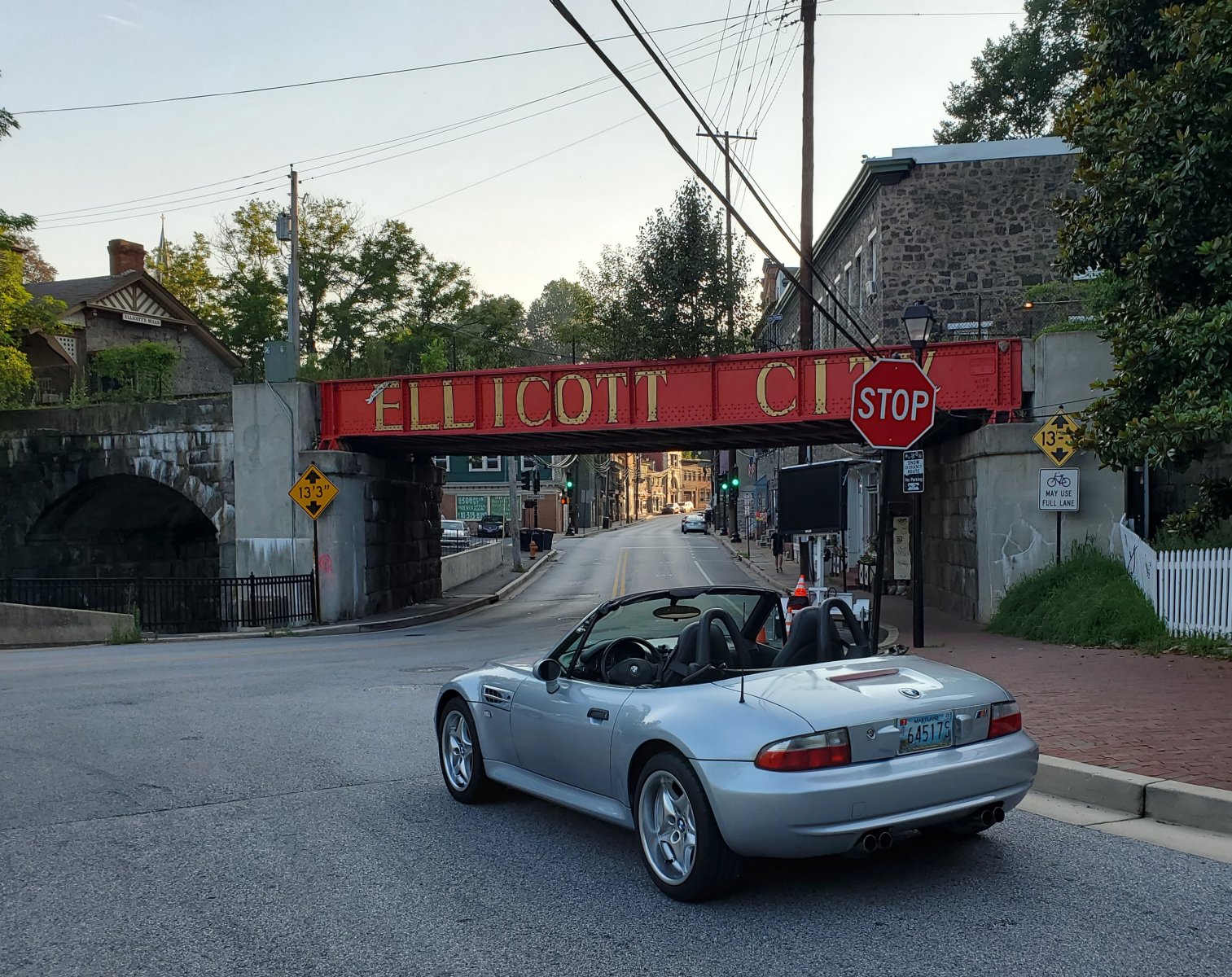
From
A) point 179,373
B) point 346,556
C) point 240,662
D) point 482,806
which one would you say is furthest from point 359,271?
point 482,806

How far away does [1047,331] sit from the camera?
1828 centimetres

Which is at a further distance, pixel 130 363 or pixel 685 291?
pixel 130 363

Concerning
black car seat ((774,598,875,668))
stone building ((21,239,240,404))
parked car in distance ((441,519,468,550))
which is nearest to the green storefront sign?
parked car in distance ((441,519,468,550))

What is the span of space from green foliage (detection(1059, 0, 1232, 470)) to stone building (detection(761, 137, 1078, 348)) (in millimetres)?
14242

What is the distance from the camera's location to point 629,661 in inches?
229

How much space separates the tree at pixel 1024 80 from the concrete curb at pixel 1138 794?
1592 inches

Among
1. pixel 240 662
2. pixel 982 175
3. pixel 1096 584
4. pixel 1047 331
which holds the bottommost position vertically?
pixel 240 662

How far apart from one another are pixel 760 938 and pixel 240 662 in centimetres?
1323

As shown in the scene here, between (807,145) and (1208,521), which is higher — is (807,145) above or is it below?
above

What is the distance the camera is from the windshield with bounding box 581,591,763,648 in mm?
6262

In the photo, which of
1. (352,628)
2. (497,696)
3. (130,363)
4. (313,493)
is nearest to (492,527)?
(130,363)

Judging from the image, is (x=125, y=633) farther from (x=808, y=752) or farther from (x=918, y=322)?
(x=808, y=752)

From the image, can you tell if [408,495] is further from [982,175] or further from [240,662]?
[982,175]

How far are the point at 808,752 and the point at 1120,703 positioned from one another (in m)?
5.80
